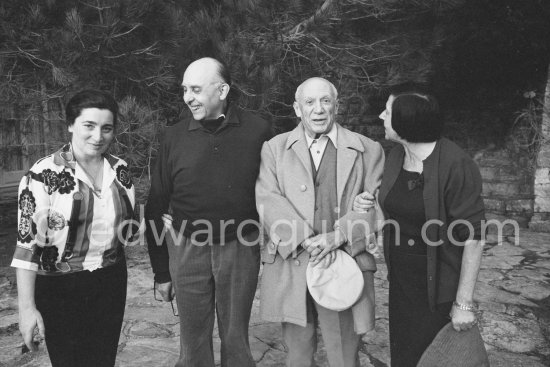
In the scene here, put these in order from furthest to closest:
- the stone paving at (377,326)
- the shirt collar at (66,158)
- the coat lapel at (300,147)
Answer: the stone paving at (377,326)
the coat lapel at (300,147)
the shirt collar at (66,158)

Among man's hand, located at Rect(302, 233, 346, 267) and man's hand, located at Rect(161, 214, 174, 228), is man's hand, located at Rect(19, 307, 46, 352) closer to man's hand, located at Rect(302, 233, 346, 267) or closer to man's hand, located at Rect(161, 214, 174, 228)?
man's hand, located at Rect(161, 214, 174, 228)

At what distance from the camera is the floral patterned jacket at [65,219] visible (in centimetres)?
175

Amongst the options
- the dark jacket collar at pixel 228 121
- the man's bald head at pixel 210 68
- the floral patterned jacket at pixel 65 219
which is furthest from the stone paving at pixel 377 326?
the man's bald head at pixel 210 68

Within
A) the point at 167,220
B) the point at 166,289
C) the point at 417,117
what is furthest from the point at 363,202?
the point at 166,289

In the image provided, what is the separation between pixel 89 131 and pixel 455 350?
1550mm

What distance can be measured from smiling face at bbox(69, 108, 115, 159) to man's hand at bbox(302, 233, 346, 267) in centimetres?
92

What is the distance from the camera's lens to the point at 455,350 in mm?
1789

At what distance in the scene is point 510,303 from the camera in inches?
146

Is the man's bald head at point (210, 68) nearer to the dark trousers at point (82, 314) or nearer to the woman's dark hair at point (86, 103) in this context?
the woman's dark hair at point (86, 103)

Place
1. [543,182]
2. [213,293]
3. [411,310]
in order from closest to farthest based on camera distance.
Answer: [411,310] < [213,293] < [543,182]

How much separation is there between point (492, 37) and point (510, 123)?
1.16 metres

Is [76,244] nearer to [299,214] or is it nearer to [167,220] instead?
[167,220]

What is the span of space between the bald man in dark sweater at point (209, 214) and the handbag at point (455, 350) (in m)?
0.87

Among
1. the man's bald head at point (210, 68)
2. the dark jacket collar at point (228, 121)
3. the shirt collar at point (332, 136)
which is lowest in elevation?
the shirt collar at point (332, 136)
